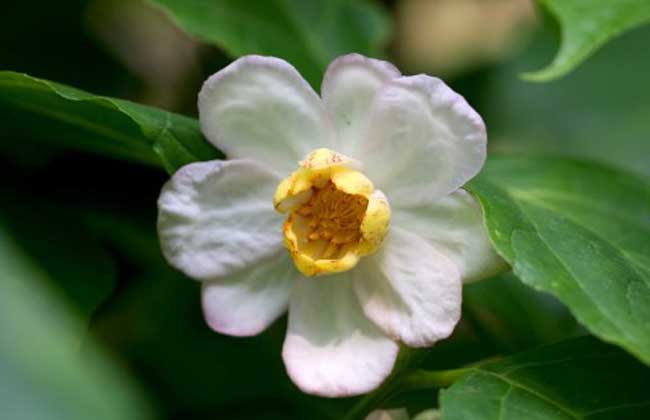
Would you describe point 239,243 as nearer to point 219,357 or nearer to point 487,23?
point 219,357

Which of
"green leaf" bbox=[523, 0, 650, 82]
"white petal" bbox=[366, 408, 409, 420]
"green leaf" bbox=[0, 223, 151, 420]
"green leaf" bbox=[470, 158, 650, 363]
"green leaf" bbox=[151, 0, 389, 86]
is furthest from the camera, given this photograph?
"green leaf" bbox=[151, 0, 389, 86]

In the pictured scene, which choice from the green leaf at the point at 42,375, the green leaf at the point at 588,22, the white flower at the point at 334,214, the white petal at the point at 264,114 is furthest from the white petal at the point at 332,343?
the green leaf at the point at 42,375

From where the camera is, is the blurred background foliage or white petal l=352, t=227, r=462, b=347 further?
the blurred background foliage

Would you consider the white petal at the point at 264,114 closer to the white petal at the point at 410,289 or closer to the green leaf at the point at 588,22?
the white petal at the point at 410,289

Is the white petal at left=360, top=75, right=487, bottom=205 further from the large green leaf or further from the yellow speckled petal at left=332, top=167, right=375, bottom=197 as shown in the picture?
the large green leaf

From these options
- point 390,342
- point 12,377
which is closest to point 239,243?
point 390,342

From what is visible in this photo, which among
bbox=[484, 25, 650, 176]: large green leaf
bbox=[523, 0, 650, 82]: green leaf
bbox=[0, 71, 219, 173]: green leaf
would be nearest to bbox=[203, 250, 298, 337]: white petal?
bbox=[0, 71, 219, 173]: green leaf
